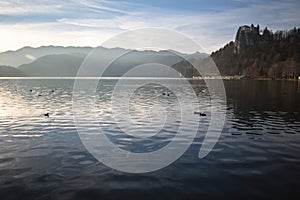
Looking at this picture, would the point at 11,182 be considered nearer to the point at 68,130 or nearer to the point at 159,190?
the point at 159,190

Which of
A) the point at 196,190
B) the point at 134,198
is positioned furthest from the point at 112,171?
the point at 196,190

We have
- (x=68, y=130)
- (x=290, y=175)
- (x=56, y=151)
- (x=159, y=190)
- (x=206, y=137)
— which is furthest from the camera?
(x=68, y=130)

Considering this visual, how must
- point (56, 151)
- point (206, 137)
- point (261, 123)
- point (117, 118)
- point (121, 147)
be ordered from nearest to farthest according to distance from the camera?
point (56, 151), point (121, 147), point (206, 137), point (261, 123), point (117, 118)

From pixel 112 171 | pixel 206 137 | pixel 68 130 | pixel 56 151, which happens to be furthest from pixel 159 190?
pixel 68 130

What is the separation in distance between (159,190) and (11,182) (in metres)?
8.92

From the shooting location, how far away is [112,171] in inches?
698

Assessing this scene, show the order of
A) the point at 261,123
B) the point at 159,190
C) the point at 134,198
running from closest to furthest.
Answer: the point at 134,198
the point at 159,190
the point at 261,123

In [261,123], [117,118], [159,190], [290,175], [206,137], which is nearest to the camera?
[159,190]

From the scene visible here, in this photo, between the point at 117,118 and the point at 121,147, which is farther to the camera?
the point at 117,118

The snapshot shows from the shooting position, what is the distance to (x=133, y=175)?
56.1 feet

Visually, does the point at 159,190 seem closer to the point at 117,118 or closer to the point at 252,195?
the point at 252,195

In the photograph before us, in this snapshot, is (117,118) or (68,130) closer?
(68,130)

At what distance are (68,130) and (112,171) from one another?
598 inches

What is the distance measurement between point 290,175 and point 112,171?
11.7 metres
